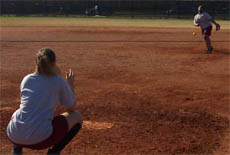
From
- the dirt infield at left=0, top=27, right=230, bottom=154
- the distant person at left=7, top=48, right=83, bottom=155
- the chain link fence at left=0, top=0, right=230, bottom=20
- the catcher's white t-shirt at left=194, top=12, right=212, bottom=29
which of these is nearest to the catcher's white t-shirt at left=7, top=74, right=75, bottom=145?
the distant person at left=7, top=48, right=83, bottom=155

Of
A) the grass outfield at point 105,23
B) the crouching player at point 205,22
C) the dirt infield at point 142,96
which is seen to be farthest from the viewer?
the grass outfield at point 105,23

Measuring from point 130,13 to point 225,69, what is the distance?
106 ft

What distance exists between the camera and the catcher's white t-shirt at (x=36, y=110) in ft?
12.0

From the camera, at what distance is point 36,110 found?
3.69 metres

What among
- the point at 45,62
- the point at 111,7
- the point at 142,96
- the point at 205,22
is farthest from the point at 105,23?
the point at 45,62

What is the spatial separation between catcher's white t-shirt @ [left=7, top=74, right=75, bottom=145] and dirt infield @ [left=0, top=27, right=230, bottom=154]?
1800 mm

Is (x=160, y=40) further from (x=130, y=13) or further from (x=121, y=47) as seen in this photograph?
(x=130, y=13)

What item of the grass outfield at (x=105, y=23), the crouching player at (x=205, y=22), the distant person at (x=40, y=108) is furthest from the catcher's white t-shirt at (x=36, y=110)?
the grass outfield at (x=105, y=23)

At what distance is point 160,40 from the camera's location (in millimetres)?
19484

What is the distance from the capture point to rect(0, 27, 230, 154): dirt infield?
228 inches

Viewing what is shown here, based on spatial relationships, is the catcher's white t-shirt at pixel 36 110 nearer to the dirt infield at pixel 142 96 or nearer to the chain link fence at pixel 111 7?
the dirt infield at pixel 142 96

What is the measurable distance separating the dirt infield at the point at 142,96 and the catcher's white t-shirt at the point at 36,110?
70.9 inches

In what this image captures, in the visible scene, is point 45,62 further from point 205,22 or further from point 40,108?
point 205,22

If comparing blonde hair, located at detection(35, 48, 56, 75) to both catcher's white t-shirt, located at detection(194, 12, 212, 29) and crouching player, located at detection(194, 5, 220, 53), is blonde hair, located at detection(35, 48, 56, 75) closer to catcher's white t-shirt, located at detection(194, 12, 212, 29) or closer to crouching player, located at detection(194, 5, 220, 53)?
crouching player, located at detection(194, 5, 220, 53)
